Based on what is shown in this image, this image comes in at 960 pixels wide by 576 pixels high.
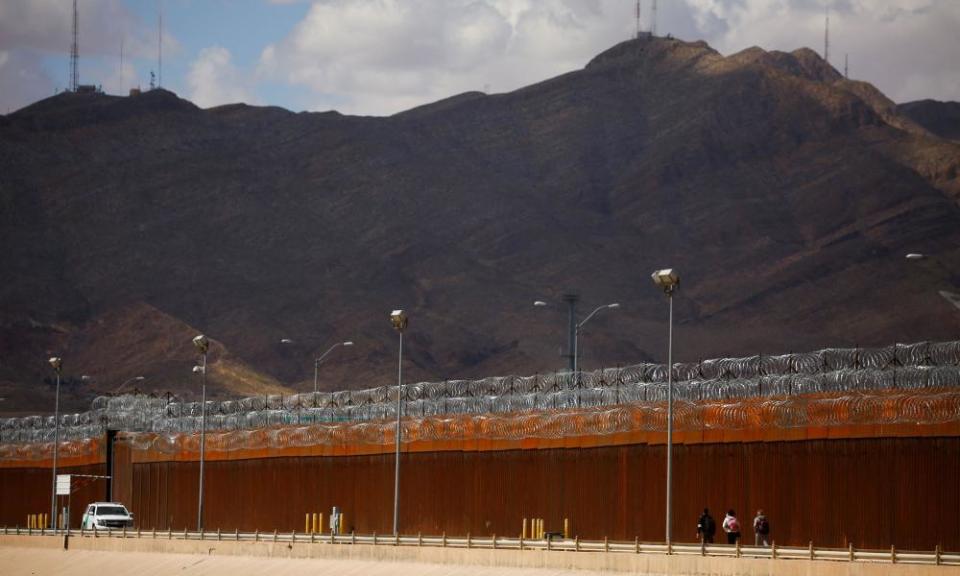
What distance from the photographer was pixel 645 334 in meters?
175

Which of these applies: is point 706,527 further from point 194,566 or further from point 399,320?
point 194,566

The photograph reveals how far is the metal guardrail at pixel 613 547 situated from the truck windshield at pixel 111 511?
3765 mm

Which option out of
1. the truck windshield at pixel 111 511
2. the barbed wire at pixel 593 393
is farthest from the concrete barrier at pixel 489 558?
the barbed wire at pixel 593 393

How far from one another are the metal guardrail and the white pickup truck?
2.76 meters

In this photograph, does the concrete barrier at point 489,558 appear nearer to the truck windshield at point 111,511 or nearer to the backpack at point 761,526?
the truck windshield at point 111,511

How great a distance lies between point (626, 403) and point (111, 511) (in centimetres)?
2423

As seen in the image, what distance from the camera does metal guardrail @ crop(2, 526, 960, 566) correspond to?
33750 millimetres

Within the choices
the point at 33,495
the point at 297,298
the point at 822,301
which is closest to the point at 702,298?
the point at 822,301

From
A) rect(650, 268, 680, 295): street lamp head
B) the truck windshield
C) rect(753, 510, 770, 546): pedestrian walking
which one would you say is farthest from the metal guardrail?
rect(650, 268, 680, 295): street lamp head

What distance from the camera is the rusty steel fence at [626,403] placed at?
42.5 m

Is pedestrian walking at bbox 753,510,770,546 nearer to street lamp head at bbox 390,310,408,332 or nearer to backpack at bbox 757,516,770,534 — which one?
backpack at bbox 757,516,770,534

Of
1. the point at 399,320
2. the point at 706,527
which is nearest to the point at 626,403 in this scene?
the point at 399,320

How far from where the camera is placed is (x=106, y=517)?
65812 millimetres

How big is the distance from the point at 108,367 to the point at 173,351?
6452 millimetres
